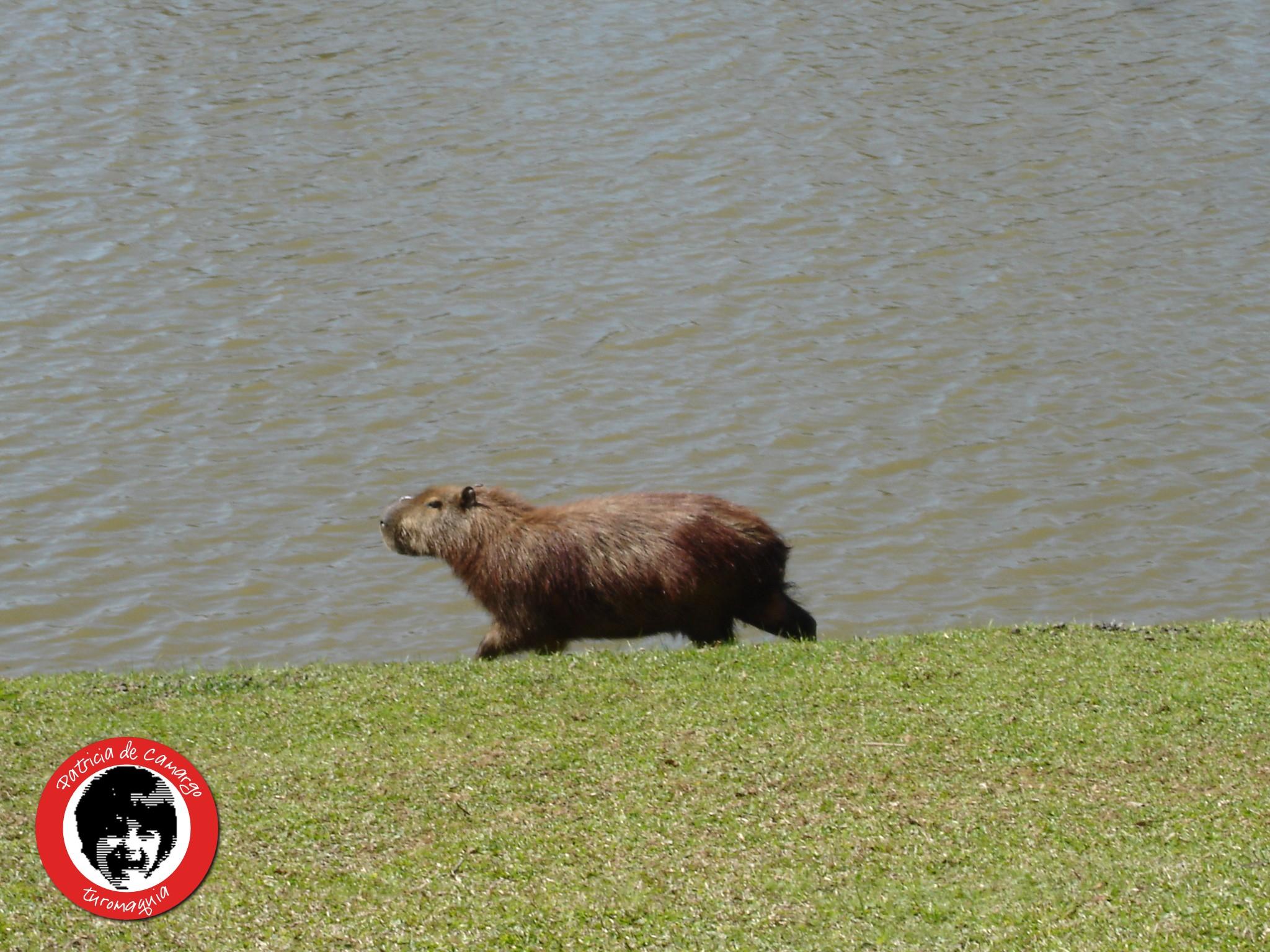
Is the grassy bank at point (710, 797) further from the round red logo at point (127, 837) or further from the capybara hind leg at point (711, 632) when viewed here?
the capybara hind leg at point (711, 632)

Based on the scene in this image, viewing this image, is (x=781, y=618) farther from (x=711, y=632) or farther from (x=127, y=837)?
(x=127, y=837)

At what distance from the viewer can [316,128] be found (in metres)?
14.7

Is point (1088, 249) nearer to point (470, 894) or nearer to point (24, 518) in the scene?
point (24, 518)

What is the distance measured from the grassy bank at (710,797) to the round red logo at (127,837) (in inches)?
2.8

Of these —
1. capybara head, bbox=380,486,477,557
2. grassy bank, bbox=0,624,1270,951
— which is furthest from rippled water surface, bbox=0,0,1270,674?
grassy bank, bbox=0,624,1270,951

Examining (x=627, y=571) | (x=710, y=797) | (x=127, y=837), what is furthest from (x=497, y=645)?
(x=127, y=837)

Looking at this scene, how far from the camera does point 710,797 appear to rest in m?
4.78

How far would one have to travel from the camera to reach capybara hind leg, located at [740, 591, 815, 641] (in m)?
7.09

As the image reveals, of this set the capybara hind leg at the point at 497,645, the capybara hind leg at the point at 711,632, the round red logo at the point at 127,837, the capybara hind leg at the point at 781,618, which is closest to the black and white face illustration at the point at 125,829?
the round red logo at the point at 127,837

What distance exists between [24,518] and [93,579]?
0.87 m

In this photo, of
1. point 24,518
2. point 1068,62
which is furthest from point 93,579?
point 1068,62

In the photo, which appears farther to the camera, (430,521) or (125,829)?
(430,521)

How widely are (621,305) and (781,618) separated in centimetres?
530

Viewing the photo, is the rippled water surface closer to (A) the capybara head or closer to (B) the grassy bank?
(A) the capybara head
